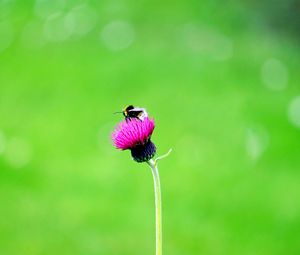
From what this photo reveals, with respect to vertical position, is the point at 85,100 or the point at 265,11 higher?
the point at 265,11

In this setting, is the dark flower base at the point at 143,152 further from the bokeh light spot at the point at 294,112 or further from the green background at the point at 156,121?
the bokeh light spot at the point at 294,112

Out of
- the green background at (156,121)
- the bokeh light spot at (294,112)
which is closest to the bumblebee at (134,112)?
the green background at (156,121)

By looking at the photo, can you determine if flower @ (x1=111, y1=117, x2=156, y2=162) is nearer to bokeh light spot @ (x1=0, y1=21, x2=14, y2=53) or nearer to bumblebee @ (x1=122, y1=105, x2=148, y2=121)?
bumblebee @ (x1=122, y1=105, x2=148, y2=121)

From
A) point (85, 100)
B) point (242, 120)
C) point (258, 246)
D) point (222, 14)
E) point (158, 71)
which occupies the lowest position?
point (258, 246)

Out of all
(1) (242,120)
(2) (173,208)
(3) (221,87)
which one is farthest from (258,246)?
(3) (221,87)

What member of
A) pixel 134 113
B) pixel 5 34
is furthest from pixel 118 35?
pixel 134 113

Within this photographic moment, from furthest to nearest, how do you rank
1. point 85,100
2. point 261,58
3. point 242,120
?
point 261,58 → point 85,100 → point 242,120

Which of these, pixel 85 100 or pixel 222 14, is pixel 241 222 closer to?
pixel 85 100

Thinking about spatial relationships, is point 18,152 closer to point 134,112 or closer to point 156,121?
point 156,121
